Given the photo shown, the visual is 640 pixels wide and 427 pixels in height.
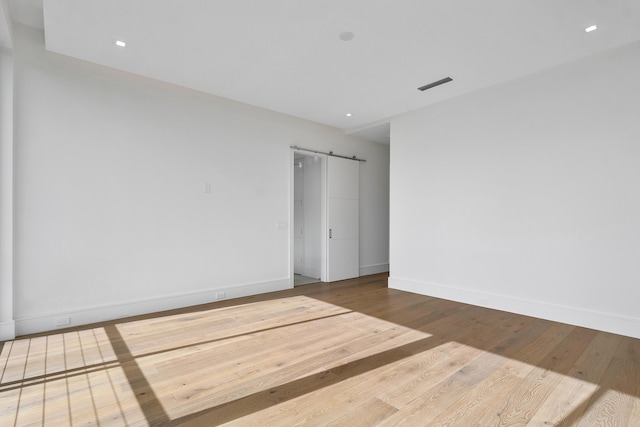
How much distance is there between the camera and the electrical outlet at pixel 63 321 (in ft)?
11.4

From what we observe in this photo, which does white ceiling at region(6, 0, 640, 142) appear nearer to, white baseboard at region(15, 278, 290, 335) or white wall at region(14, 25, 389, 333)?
white wall at region(14, 25, 389, 333)

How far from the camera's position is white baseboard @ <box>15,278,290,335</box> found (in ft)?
11.0

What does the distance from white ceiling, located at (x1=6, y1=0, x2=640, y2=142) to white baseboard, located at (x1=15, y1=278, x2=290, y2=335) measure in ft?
9.46

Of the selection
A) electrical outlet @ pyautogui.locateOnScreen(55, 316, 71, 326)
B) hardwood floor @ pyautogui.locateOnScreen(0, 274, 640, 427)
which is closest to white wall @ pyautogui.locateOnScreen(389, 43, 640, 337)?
hardwood floor @ pyautogui.locateOnScreen(0, 274, 640, 427)

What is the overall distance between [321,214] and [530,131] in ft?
12.1

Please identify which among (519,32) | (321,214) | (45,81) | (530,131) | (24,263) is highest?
(519,32)

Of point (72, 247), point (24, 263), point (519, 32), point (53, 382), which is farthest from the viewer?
point (72, 247)

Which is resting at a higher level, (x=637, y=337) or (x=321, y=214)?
(x=321, y=214)

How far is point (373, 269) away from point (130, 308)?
479cm

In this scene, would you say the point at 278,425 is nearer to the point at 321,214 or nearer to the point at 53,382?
the point at 53,382

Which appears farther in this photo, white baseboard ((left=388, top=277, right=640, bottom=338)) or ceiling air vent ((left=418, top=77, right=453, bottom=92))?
ceiling air vent ((left=418, top=77, right=453, bottom=92))

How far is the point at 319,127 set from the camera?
239 inches

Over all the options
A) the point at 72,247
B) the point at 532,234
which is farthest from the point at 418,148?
the point at 72,247

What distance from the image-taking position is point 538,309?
12.8 feet
